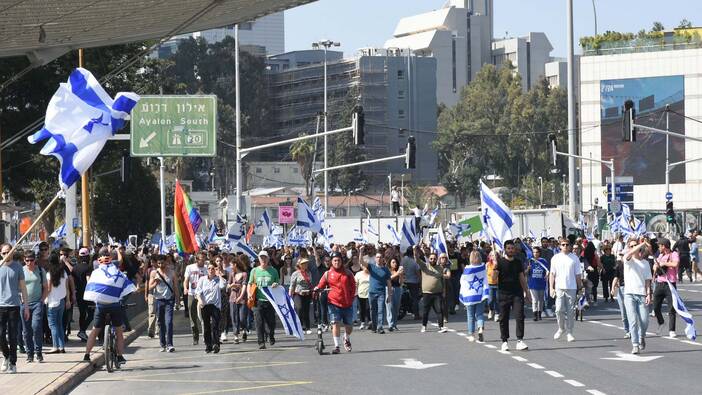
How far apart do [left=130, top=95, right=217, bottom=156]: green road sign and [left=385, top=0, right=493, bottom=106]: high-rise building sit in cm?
12340

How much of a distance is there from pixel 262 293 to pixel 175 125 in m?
17.5

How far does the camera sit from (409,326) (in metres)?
27.9

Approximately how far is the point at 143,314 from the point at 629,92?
73.8 m

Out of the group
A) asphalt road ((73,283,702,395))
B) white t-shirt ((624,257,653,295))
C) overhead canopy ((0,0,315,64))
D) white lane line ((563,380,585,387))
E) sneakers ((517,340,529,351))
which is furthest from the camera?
sneakers ((517,340,529,351))

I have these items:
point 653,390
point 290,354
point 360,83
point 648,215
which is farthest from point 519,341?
point 360,83

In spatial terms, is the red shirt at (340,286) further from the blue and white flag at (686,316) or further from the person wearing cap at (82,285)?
the blue and white flag at (686,316)

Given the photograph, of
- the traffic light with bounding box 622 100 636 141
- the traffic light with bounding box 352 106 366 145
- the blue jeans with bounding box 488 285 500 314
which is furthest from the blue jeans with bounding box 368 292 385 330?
the traffic light with bounding box 622 100 636 141

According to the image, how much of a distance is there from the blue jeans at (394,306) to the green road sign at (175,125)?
12.6 metres

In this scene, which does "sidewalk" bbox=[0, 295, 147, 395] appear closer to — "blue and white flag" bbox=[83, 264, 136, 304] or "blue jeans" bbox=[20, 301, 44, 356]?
"blue jeans" bbox=[20, 301, 44, 356]

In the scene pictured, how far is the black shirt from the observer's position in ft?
68.7

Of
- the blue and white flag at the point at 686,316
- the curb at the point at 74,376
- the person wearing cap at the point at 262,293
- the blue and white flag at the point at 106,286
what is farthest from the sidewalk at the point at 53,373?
the blue and white flag at the point at 686,316

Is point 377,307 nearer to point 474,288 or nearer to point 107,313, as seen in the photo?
point 474,288

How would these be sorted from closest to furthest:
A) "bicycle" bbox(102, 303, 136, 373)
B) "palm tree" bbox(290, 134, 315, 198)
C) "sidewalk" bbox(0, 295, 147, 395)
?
"sidewalk" bbox(0, 295, 147, 395)
"bicycle" bbox(102, 303, 136, 373)
"palm tree" bbox(290, 134, 315, 198)

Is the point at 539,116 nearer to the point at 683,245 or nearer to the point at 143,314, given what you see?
the point at 683,245
